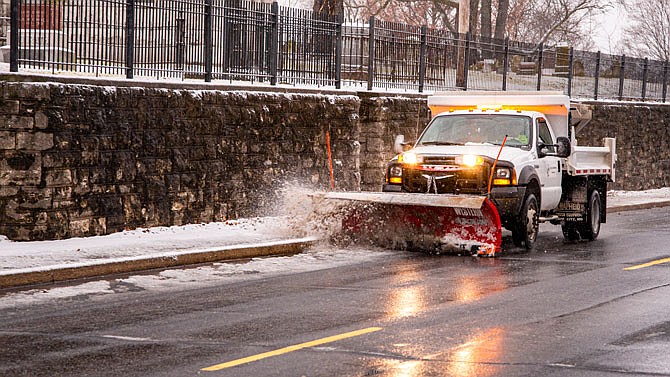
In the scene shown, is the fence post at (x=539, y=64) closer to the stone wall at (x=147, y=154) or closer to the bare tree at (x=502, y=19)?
the stone wall at (x=147, y=154)

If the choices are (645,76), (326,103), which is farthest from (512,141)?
(645,76)

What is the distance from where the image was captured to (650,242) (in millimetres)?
18188

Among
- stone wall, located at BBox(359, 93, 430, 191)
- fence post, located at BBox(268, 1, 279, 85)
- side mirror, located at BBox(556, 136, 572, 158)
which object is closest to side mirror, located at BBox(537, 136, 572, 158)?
side mirror, located at BBox(556, 136, 572, 158)

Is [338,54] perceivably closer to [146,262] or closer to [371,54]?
[371,54]

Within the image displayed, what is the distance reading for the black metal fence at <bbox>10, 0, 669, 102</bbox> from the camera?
622 inches

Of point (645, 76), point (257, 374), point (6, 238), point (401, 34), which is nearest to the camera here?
point (257, 374)

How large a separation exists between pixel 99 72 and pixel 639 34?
232ft

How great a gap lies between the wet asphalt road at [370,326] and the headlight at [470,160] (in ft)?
6.67

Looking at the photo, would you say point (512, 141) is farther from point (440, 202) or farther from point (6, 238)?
point (6, 238)

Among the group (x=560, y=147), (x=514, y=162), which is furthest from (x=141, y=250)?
(x=560, y=147)

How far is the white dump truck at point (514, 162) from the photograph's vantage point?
52.2 ft

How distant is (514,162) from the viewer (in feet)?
52.6

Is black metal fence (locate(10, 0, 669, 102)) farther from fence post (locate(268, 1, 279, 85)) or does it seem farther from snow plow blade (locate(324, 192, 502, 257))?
snow plow blade (locate(324, 192, 502, 257))

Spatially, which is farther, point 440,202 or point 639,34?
point 639,34
